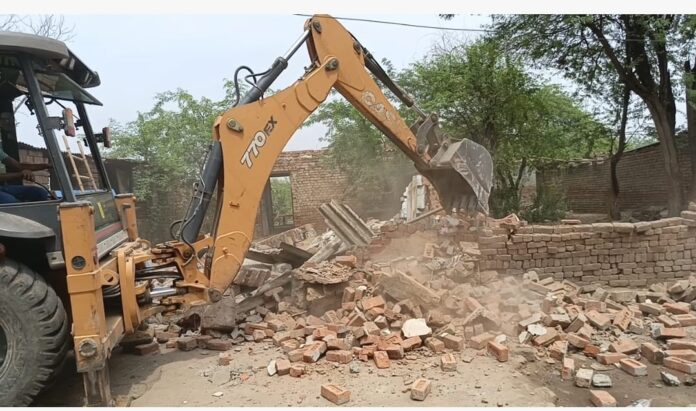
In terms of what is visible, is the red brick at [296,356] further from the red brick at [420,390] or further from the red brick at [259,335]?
the red brick at [420,390]

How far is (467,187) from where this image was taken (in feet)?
17.1

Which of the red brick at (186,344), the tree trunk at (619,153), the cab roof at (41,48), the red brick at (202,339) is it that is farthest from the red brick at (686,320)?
the tree trunk at (619,153)

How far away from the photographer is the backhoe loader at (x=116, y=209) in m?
3.14

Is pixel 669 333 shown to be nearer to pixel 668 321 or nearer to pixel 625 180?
pixel 668 321

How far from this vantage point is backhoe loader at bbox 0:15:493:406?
124 inches

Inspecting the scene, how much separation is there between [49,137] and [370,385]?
3.11 m

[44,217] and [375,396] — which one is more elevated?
[44,217]

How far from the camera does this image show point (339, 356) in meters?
4.16

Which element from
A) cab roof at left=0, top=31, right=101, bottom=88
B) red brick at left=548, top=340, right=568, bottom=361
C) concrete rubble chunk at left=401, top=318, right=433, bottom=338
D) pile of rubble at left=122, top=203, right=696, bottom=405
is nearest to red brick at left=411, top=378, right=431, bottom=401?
pile of rubble at left=122, top=203, right=696, bottom=405

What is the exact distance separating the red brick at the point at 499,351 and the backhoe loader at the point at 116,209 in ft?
4.91

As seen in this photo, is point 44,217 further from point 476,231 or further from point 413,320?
point 476,231

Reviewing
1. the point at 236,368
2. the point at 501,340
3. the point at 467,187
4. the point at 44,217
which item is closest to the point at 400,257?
the point at 467,187

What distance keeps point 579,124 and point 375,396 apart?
36.0 ft

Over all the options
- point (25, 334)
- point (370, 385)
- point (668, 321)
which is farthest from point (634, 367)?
point (25, 334)
